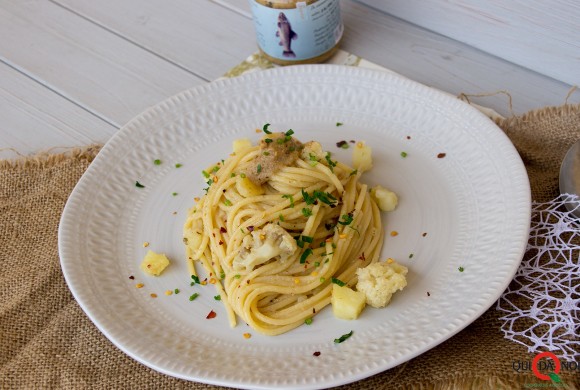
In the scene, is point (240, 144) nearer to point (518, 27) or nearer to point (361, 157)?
point (361, 157)

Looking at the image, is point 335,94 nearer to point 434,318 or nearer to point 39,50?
point 434,318

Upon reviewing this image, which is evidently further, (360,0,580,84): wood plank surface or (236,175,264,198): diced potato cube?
(360,0,580,84): wood plank surface

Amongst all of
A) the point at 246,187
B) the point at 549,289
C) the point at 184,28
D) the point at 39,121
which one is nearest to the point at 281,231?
the point at 246,187

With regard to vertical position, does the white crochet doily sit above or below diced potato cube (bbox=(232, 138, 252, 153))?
above

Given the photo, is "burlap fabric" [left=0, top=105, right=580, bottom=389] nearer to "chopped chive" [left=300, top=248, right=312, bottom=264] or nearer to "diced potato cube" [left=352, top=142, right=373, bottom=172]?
"chopped chive" [left=300, top=248, right=312, bottom=264]

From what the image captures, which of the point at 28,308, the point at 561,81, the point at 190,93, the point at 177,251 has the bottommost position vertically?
the point at 28,308

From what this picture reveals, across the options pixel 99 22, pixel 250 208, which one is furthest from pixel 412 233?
pixel 99 22

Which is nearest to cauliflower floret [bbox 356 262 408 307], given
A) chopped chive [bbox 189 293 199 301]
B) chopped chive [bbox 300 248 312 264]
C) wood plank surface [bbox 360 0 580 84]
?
chopped chive [bbox 300 248 312 264]
